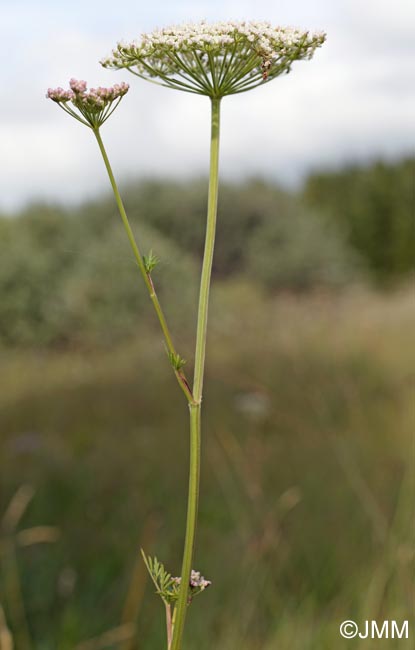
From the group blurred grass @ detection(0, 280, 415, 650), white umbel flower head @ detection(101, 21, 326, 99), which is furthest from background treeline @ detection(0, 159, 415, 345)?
white umbel flower head @ detection(101, 21, 326, 99)

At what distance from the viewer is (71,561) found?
421 cm

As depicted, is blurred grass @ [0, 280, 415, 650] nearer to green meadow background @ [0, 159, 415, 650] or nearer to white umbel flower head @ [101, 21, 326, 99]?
green meadow background @ [0, 159, 415, 650]

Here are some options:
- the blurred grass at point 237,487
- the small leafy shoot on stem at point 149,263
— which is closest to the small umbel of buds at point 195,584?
the small leafy shoot on stem at point 149,263

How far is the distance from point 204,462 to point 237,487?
1.17 metres

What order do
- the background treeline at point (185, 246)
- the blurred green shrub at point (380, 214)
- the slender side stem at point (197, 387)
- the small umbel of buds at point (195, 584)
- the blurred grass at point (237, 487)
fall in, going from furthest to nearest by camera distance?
the blurred green shrub at point (380, 214) < the background treeline at point (185, 246) < the blurred grass at point (237, 487) < the small umbel of buds at point (195, 584) < the slender side stem at point (197, 387)

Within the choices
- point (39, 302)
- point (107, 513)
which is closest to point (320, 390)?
point (107, 513)

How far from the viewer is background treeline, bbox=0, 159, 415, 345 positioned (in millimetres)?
14915

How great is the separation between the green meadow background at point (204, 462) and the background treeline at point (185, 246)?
0.30ft

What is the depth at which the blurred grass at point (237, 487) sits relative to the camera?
3.53m

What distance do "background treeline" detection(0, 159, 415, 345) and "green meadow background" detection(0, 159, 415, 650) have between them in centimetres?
9

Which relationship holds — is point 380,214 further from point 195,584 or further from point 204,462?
point 195,584

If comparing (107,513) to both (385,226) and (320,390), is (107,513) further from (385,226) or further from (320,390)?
(385,226)

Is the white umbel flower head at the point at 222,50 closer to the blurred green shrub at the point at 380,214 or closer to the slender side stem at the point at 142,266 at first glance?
the slender side stem at the point at 142,266

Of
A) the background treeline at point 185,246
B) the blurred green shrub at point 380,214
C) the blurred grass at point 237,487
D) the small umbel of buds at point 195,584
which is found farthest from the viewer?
the blurred green shrub at point 380,214
